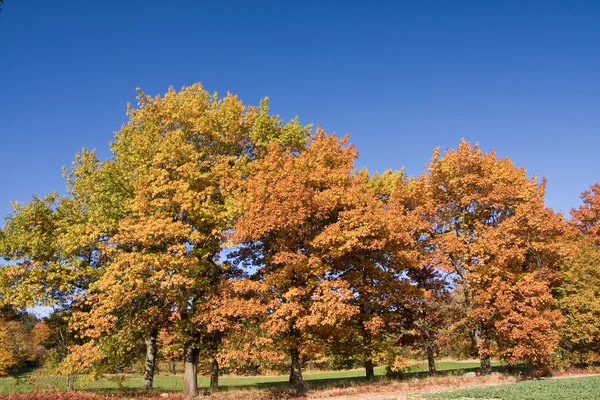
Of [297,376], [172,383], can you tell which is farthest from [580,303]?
[172,383]

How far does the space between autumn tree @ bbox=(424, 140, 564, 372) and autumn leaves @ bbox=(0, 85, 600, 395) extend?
131 millimetres

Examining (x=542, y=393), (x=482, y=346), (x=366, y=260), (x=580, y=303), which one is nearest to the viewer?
(x=542, y=393)

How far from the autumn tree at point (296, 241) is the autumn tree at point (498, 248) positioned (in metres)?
9.72

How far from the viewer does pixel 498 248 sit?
83.3ft

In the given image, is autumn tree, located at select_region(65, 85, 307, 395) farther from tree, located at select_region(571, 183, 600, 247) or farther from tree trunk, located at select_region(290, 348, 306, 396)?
tree, located at select_region(571, 183, 600, 247)

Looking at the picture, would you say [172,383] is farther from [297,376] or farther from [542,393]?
[542,393]

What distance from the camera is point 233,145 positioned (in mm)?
25875

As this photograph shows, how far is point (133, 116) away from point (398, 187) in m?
18.4

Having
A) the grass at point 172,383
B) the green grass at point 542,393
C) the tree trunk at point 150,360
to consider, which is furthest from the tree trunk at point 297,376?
the tree trunk at point 150,360

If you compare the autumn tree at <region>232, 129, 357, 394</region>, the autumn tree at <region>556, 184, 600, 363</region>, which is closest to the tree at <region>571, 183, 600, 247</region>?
the autumn tree at <region>556, 184, 600, 363</region>

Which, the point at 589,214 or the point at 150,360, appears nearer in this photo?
the point at 150,360

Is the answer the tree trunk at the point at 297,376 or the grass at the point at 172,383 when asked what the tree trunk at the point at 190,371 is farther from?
the tree trunk at the point at 297,376

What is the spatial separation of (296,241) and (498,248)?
13597mm

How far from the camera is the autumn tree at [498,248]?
23469mm
